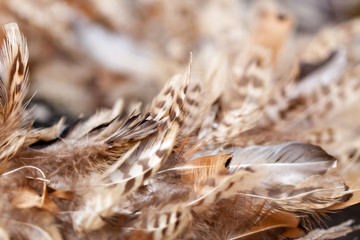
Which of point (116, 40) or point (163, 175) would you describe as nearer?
point (163, 175)

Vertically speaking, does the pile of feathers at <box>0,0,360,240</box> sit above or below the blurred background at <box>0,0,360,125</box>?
below

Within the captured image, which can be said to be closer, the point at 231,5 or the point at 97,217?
the point at 97,217

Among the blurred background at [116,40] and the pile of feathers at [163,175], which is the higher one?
the blurred background at [116,40]

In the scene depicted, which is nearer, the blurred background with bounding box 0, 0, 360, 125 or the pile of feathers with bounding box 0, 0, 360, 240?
the pile of feathers with bounding box 0, 0, 360, 240

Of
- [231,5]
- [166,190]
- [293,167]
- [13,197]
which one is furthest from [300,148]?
[231,5]

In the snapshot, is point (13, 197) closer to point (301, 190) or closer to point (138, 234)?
point (138, 234)

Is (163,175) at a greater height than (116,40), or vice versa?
(116,40)

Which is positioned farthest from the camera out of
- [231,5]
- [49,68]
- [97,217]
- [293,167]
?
[231,5]

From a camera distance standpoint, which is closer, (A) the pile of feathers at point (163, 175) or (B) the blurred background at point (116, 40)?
(A) the pile of feathers at point (163, 175)
